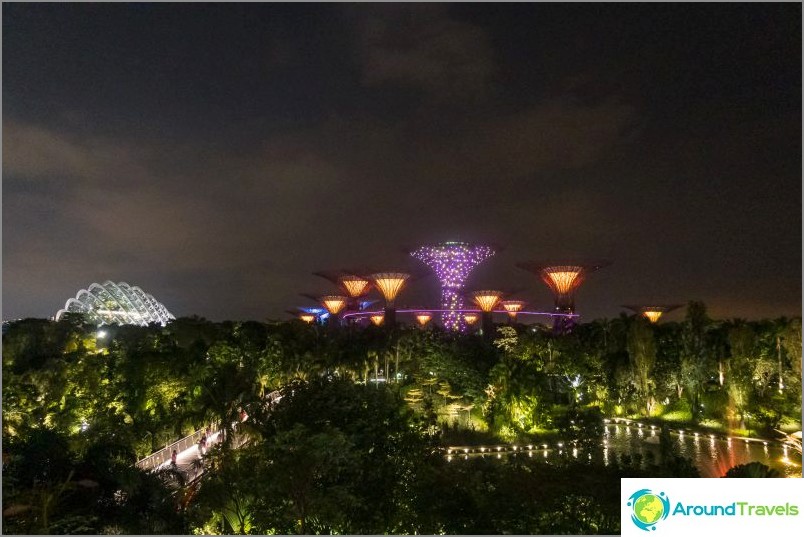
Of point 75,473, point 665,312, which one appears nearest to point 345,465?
point 75,473

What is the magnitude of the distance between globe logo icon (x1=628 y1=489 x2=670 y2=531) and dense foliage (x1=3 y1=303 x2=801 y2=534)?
70cm

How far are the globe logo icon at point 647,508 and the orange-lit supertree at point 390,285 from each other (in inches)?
1612

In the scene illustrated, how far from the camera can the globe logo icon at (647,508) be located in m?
8.07

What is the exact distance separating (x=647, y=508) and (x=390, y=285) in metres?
41.8

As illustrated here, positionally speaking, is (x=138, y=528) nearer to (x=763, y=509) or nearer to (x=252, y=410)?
(x=252, y=410)

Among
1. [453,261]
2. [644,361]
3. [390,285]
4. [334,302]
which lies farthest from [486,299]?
[644,361]

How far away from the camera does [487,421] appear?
2436 centimetres

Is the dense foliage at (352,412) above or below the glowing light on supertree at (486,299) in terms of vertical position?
below

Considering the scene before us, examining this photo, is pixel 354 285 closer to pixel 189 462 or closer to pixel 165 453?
pixel 189 462

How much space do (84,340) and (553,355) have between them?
70.5 ft

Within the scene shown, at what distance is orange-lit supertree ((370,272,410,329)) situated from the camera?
49.3 metres

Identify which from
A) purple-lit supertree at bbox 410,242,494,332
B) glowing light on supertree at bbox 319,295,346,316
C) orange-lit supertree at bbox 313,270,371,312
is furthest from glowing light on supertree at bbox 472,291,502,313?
glowing light on supertree at bbox 319,295,346,316

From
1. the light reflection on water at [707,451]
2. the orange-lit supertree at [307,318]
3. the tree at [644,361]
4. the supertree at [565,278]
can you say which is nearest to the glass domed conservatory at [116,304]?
the orange-lit supertree at [307,318]

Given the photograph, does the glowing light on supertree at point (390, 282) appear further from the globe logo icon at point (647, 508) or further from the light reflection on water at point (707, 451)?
the globe logo icon at point (647, 508)
